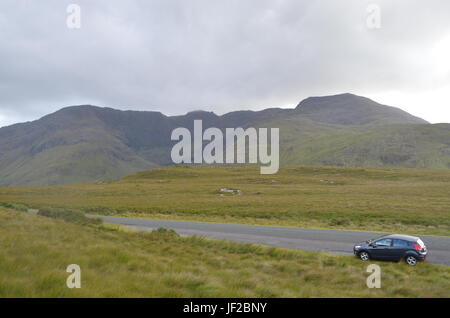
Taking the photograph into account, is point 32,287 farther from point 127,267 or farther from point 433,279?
point 433,279

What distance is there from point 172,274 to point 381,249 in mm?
12959

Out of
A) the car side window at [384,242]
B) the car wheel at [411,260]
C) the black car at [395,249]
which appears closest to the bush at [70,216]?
the black car at [395,249]

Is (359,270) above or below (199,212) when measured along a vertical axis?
above

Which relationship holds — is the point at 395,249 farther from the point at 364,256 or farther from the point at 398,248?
the point at 364,256

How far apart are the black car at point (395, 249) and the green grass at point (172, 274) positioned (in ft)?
2.63

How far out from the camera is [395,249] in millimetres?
16484

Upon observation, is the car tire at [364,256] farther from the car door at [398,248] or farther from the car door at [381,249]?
the car door at [398,248]

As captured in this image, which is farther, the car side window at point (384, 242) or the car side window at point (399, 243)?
the car side window at point (384, 242)

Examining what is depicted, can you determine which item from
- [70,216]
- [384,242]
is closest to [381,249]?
[384,242]

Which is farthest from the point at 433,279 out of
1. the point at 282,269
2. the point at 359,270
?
the point at 282,269

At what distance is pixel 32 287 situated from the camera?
6.79 metres

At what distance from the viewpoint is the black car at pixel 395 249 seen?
16.0 meters
